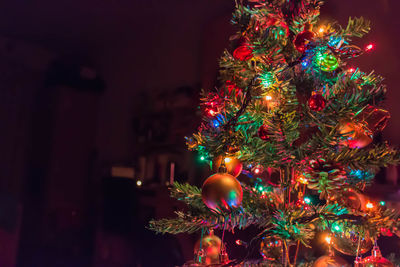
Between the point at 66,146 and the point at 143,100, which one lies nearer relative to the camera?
the point at 66,146

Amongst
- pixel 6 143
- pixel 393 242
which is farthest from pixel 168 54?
pixel 393 242

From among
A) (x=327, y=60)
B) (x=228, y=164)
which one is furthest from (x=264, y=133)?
(x=327, y=60)

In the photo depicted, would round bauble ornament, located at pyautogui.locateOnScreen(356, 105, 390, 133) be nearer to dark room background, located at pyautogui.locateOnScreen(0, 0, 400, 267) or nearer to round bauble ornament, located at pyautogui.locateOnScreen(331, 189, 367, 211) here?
round bauble ornament, located at pyautogui.locateOnScreen(331, 189, 367, 211)

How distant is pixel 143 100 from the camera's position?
1374mm

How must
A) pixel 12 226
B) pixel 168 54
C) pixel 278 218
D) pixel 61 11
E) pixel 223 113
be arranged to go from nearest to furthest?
pixel 278 218, pixel 223 113, pixel 12 226, pixel 61 11, pixel 168 54

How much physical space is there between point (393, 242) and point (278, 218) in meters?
0.79

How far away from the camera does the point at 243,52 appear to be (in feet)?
2.67

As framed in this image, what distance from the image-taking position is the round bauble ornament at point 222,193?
705 millimetres

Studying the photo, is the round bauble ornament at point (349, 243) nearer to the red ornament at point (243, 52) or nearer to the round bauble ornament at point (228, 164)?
the round bauble ornament at point (228, 164)

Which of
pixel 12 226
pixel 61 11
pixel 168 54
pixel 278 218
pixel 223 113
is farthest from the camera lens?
pixel 168 54

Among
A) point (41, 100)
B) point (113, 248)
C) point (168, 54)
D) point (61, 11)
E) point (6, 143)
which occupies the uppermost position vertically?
point (61, 11)

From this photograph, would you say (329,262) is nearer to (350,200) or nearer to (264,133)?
(350,200)

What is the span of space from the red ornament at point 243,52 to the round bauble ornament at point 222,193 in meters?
0.30

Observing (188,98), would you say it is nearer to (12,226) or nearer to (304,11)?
(304,11)
